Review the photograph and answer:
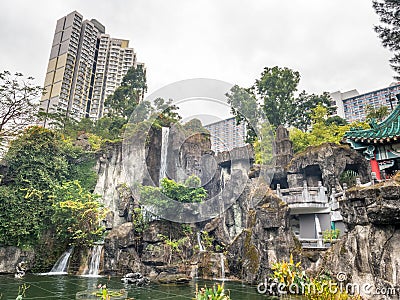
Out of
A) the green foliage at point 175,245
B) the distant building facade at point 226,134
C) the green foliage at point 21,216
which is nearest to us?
the green foliage at point 21,216

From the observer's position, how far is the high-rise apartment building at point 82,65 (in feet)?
133

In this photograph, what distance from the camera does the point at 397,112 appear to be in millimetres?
11391

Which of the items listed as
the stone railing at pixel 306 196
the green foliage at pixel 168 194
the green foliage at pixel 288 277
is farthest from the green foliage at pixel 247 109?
the green foliage at pixel 288 277

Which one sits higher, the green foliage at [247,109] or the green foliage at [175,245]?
the green foliage at [247,109]

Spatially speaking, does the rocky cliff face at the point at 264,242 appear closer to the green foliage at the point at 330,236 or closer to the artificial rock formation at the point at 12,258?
the green foliage at the point at 330,236

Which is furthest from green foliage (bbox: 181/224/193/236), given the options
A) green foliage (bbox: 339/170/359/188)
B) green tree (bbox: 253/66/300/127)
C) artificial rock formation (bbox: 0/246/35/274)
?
green tree (bbox: 253/66/300/127)

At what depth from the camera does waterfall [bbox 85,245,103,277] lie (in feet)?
44.0

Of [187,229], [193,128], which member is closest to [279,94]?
[193,128]

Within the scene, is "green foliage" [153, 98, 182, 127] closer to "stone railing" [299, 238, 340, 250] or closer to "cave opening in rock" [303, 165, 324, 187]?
"cave opening in rock" [303, 165, 324, 187]

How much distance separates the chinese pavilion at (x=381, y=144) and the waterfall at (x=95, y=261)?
12.6 meters

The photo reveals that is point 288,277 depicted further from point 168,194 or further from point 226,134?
point 226,134

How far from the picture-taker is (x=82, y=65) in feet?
142

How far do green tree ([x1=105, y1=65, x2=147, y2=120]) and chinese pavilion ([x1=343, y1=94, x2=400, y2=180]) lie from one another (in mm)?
19830

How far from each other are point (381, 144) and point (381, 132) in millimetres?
461
